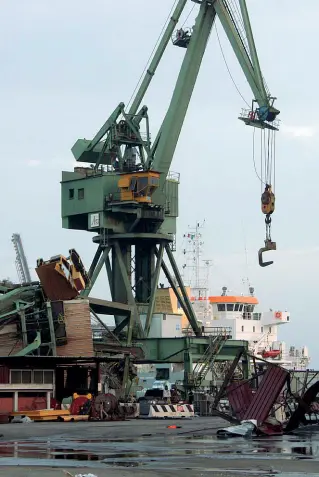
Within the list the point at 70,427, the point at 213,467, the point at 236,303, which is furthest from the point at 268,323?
the point at 213,467

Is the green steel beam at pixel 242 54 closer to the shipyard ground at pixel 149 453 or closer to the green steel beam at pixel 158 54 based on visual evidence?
the green steel beam at pixel 158 54

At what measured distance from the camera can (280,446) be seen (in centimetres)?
2792

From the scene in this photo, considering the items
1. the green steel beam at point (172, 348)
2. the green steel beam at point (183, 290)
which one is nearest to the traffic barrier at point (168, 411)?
the green steel beam at point (172, 348)

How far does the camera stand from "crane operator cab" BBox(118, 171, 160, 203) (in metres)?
71.8

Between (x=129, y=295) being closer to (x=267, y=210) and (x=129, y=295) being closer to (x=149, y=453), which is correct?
(x=267, y=210)

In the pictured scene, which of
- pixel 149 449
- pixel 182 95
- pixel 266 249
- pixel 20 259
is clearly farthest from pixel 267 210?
pixel 20 259

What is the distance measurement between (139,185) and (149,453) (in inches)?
1864

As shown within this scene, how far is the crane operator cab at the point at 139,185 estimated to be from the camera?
7175cm

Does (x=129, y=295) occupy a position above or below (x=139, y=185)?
below

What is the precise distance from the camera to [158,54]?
7625 centimetres

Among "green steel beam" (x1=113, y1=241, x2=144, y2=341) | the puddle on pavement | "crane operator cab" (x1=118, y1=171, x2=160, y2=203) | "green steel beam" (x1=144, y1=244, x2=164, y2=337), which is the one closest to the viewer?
the puddle on pavement

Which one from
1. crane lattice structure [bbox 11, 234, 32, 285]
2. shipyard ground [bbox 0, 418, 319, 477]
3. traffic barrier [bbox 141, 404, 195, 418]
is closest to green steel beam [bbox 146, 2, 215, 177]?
traffic barrier [bbox 141, 404, 195, 418]

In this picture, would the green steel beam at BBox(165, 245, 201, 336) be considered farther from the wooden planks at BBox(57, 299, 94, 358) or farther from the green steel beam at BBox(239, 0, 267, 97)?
the wooden planks at BBox(57, 299, 94, 358)

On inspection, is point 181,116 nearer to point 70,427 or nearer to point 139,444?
point 70,427
